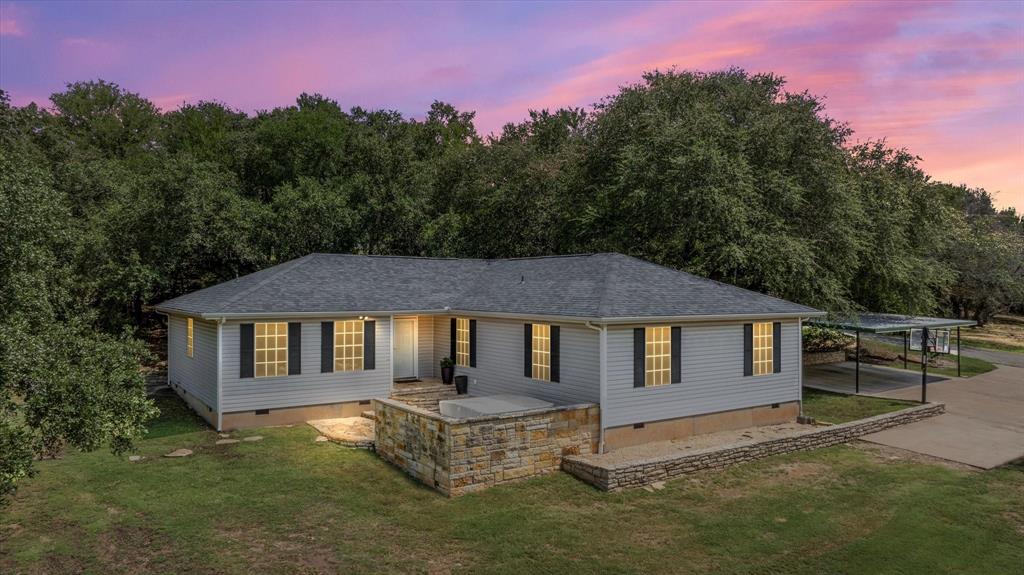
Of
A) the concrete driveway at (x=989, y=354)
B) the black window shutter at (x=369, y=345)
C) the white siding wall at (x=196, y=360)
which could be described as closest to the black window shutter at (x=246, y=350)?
the white siding wall at (x=196, y=360)

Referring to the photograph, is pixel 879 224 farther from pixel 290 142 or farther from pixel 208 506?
pixel 290 142

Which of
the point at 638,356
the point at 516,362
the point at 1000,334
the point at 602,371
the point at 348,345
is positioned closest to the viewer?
the point at 602,371

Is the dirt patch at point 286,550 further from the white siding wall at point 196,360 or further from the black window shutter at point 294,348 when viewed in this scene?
the white siding wall at point 196,360

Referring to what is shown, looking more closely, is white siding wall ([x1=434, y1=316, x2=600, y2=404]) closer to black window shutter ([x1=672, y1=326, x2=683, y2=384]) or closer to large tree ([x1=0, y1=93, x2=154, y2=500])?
black window shutter ([x1=672, y1=326, x2=683, y2=384])

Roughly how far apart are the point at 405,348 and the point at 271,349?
490 centimetres

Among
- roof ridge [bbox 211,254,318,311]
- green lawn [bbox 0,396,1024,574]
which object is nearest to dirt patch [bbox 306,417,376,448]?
green lawn [bbox 0,396,1024,574]

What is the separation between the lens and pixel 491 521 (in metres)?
9.49

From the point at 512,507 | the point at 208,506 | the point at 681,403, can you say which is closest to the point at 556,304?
the point at 681,403

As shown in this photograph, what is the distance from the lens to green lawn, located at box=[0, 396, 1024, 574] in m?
8.02

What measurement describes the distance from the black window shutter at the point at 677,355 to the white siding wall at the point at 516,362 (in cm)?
238

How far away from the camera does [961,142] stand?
80.0ft

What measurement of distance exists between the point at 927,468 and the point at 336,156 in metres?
30.3

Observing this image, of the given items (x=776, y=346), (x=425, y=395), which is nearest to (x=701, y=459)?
(x=776, y=346)

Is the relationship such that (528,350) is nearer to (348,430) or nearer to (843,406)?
(348,430)
